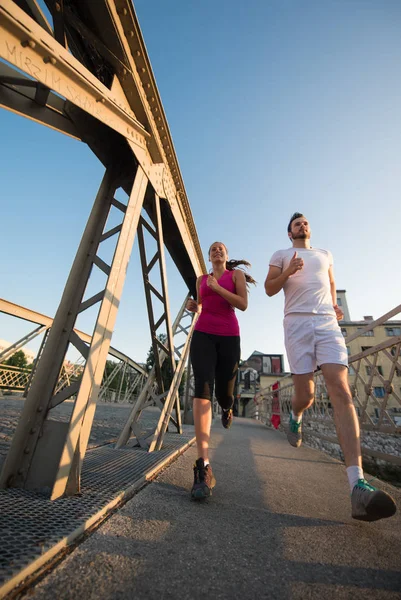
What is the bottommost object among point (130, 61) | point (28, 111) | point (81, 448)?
point (81, 448)

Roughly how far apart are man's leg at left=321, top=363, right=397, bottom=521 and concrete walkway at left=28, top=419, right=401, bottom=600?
0.13 metres

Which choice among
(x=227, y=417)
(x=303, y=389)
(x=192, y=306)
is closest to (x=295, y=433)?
(x=227, y=417)

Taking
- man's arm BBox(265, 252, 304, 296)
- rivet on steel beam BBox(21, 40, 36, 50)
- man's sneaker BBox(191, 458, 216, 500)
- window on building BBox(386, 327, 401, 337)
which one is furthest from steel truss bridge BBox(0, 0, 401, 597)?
window on building BBox(386, 327, 401, 337)

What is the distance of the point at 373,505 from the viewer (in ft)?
4.32

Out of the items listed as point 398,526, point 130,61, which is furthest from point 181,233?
point 398,526

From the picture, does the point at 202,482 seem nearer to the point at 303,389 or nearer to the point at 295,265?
the point at 303,389

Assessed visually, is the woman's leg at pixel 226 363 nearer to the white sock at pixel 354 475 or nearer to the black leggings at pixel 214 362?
the black leggings at pixel 214 362

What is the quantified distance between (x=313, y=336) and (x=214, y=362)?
0.88 metres

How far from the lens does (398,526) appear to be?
154 centimetres

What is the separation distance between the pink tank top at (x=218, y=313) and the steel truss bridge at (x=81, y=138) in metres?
0.88

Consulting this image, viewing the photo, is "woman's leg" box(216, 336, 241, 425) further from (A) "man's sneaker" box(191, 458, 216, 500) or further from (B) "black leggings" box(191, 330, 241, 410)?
(A) "man's sneaker" box(191, 458, 216, 500)

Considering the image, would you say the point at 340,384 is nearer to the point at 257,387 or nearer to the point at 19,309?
the point at 19,309

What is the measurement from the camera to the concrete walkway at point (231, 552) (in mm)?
839

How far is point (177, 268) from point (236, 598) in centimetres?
499
